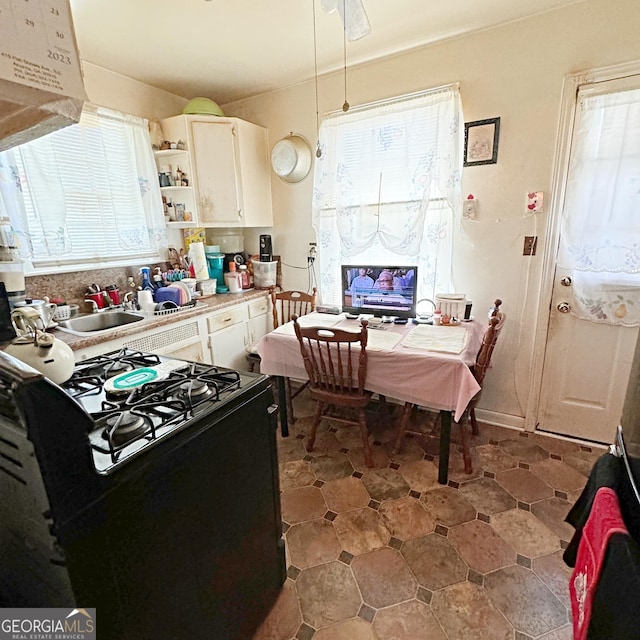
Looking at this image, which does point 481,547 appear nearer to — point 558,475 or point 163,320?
point 558,475

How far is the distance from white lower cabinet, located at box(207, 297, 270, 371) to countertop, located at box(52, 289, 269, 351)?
6 centimetres

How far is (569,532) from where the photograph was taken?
1.61 metres

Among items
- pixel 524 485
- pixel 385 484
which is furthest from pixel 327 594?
pixel 524 485

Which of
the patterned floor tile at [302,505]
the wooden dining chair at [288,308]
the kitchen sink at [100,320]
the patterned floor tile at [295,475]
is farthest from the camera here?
the wooden dining chair at [288,308]

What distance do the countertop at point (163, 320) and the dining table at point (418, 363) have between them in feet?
1.84

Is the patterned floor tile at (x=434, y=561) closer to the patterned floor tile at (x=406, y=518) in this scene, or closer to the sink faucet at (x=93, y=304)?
the patterned floor tile at (x=406, y=518)

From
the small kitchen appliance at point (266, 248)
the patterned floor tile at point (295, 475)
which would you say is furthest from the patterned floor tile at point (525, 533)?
the small kitchen appliance at point (266, 248)

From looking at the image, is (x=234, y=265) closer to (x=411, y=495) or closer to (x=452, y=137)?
(x=452, y=137)

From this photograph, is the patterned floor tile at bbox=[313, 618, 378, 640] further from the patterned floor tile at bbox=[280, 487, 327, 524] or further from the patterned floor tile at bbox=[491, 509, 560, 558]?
the patterned floor tile at bbox=[491, 509, 560, 558]

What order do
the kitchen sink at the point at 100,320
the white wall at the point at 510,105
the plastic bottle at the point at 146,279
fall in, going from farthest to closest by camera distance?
the plastic bottle at the point at 146,279, the kitchen sink at the point at 100,320, the white wall at the point at 510,105

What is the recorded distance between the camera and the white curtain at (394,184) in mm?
2262

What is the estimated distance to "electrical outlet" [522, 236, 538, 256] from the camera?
216 cm

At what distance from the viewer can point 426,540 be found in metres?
1.60

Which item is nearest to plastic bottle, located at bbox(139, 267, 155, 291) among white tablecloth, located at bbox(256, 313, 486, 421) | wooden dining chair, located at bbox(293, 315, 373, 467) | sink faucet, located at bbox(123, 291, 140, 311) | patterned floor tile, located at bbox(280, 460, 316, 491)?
sink faucet, located at bbox(123, 291, 140, 311)
